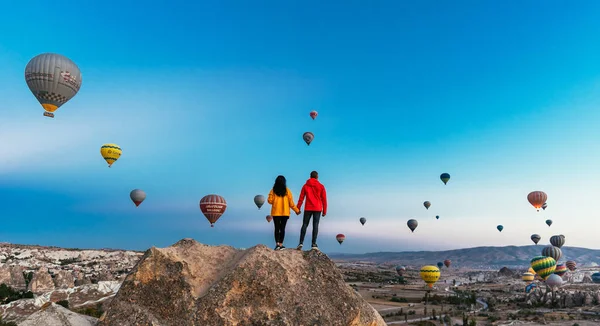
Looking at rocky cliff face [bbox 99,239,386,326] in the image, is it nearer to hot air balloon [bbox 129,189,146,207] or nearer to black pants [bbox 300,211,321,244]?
black pants [bbox 300,211,321,244]

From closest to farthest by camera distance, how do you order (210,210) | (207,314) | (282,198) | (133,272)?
(207,314), (133,272), (282,198), (210,210)

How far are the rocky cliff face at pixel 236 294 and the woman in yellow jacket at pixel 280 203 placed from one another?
4.10ft

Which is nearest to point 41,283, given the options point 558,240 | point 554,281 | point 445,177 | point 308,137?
point 308,137

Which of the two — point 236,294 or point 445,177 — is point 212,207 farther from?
point 445,177

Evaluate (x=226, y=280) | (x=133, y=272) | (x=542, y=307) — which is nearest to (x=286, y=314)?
(x=226, y=280)

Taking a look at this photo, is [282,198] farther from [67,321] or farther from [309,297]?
[67,321]

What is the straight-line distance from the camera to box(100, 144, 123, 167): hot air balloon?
38.9 m

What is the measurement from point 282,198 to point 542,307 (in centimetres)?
5653

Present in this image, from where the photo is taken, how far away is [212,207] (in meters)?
34.3

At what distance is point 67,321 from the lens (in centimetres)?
770

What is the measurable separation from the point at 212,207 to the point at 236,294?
94.0ft

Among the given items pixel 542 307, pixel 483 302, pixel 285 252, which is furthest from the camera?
pixel 483 302

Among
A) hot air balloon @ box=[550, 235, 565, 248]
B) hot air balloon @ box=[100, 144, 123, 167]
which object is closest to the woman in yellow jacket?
hot air balloon @ box=[100, 144, 123, 167]

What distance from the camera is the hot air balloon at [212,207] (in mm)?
34375
